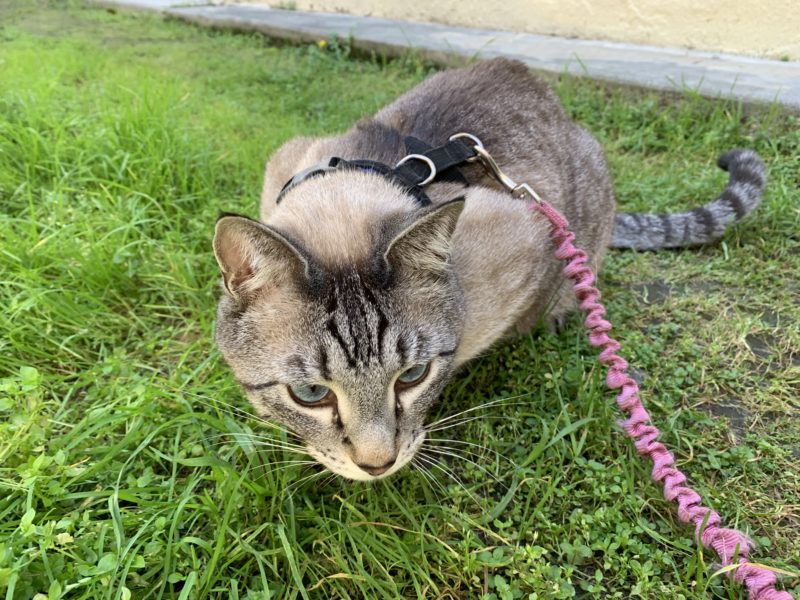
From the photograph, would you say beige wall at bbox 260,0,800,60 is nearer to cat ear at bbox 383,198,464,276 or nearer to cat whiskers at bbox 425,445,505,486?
cat ear at bbox 383,198,464,276

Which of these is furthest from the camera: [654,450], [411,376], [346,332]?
[654,450]

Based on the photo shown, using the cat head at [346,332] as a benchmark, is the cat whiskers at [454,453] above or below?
below

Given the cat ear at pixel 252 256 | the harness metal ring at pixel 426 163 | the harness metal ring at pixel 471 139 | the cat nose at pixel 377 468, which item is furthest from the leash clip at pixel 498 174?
the cat nose at pixel 377 468

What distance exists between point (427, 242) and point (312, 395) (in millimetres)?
615

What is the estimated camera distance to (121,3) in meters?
9.97

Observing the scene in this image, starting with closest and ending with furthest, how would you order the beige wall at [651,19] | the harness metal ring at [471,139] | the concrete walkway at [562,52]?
the harness metal ring at [471,139]
the concrete walkway at [562,52]
the beige wall at [651,19]

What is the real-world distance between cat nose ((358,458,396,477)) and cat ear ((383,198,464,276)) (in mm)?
631

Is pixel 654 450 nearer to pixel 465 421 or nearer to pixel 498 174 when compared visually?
pixel 465 421

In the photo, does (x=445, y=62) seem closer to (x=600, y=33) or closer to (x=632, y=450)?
(x=600, y=33)

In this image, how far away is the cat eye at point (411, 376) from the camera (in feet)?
5.80

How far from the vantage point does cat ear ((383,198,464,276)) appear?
1.60 metres

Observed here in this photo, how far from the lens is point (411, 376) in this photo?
1.79 m

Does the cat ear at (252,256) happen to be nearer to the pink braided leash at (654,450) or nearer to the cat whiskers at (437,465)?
the cat whiskers at (437,465)

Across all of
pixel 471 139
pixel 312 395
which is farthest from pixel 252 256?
pixel 471 139
